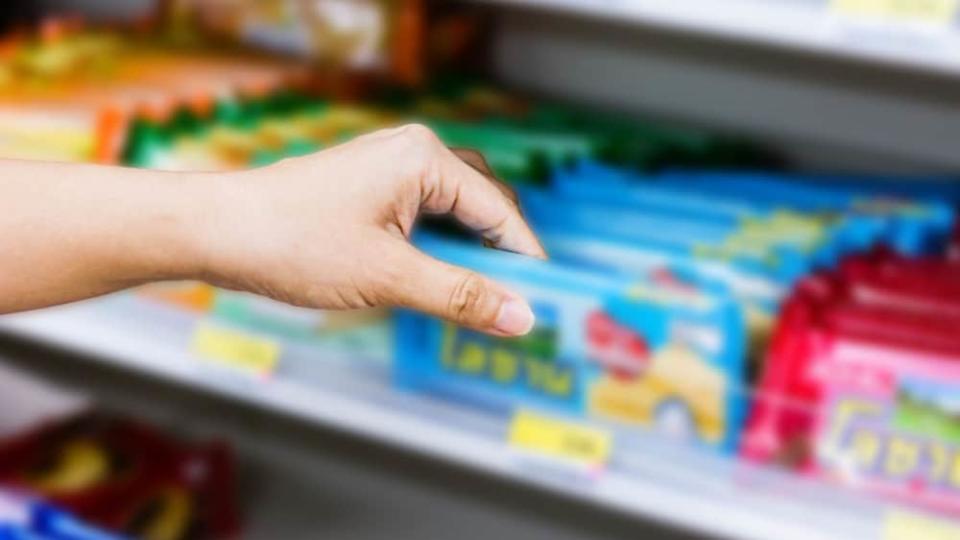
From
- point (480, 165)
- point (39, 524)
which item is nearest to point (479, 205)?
point (480, 165)

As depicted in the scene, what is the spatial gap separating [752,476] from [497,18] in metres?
0.72

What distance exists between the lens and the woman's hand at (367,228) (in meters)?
0.30

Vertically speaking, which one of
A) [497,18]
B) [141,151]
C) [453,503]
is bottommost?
[453,503]

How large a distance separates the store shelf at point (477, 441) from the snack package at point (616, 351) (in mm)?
30

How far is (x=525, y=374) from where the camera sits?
1.00 m

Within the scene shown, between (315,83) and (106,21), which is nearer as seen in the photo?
(315,83)

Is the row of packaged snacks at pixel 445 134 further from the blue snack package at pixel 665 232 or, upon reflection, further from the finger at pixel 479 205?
the finger at pixel 479 205

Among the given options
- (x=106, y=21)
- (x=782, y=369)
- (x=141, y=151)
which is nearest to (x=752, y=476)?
(x=782, y=369)

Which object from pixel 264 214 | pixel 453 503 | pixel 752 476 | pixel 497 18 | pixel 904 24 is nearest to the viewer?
pixel 264 214

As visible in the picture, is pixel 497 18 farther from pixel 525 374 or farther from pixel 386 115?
pixel 525 374

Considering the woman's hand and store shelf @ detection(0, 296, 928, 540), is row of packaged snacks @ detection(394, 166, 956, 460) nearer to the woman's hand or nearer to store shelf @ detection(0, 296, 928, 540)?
store shelf @ detection(0, 296, 928, 540)

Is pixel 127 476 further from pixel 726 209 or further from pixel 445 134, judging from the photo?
pixel 726 209

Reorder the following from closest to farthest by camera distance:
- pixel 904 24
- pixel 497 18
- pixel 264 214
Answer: pixel 264 214
pixel 904 24
pixel 497 18

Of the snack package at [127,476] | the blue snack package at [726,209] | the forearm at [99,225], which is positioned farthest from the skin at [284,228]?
the snack package at [127,476]
